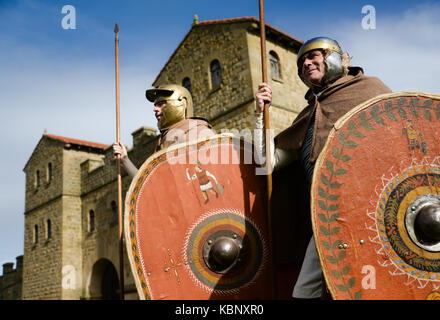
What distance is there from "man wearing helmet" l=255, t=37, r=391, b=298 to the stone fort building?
859 centimetres

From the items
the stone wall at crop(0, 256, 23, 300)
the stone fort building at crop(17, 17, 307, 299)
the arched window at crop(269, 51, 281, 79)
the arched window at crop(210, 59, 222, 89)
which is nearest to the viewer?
the stone fort building at crop(17, 17, 307, 299)

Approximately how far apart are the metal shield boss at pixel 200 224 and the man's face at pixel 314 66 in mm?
526

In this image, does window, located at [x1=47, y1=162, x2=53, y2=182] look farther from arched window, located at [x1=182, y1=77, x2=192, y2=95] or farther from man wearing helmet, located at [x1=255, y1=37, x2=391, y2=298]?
man wearing helmet, located at [x1=255, y1=37, x2=391, y2=298]

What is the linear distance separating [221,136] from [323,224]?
0.98m

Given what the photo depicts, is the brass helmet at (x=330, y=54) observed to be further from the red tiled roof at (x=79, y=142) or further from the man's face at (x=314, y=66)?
the red tiled roof at (x=79, y=142)

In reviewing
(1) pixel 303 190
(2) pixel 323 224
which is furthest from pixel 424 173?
(1) pixel 303 190

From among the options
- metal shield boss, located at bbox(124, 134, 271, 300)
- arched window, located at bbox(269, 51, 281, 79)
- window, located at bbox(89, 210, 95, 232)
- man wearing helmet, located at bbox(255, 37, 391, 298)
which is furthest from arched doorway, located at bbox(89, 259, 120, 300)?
man wearing helmet, located at bbox(255, 37, 391, 298)

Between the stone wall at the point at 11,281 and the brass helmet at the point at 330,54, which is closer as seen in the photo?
the brass helmet at the point at 330,54

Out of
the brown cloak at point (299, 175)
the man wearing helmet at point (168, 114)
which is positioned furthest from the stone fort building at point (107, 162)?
the brown cloak at point (299, 175)

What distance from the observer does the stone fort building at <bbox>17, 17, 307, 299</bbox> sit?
11883 millimetres

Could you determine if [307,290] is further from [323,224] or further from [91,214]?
[91,214]

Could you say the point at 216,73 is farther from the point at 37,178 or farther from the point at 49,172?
the point at 37,178

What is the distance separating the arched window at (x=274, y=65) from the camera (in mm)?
12117

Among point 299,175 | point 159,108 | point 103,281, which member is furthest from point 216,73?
point 299,175
